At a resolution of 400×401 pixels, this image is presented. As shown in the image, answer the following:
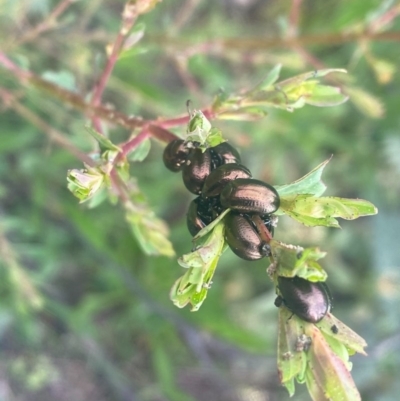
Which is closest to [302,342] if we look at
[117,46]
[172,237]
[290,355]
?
[290,355]

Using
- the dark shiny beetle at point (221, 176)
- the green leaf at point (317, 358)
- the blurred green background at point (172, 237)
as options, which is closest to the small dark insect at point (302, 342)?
the green leaf at point (317, 358)

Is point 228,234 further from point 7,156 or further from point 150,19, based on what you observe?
point 150,19

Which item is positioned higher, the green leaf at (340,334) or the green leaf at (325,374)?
the green leaf at (340,334)

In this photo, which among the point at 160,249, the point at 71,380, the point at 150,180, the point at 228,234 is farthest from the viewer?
the point at 71,380

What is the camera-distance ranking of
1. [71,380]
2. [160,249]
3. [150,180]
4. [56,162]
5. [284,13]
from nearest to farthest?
[160,249] < [56,162] < [150,180] < [71,380] < [284,13]

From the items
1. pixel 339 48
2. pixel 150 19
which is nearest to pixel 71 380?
pixel 150 19

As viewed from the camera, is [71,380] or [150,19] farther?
[71,380]

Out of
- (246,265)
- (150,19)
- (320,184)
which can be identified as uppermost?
(150,19)

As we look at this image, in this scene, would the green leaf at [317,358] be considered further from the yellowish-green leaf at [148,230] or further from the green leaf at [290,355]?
the yellowish-green leaf at [148,230]
